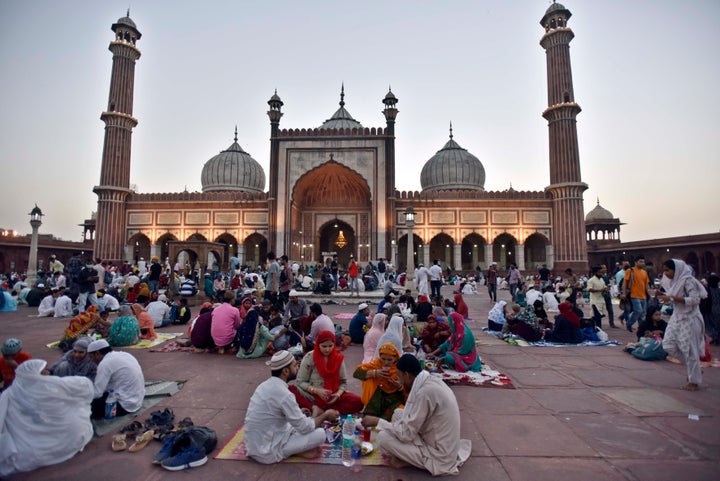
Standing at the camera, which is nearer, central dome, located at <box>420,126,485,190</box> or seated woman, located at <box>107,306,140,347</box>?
seated woman, located at <box>107,306,140,347</box>

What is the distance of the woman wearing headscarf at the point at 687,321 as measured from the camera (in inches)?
147

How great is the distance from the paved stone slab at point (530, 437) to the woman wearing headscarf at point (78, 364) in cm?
311

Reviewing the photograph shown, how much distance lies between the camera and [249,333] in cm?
509

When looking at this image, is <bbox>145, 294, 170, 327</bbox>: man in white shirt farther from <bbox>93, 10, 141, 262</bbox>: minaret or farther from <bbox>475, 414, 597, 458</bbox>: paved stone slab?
<bbox>93, 10, 141, 262</bbox>: minaret

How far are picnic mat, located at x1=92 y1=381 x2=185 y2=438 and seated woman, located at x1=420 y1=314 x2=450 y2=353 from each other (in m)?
2.88

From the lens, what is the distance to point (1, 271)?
24734 mm

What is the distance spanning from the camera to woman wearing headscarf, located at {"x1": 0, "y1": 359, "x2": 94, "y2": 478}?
A: 2.25 metres

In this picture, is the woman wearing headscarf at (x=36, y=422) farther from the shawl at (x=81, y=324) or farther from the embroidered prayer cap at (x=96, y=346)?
the shawl at (x=81, y=324)

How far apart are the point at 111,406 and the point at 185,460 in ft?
3.73

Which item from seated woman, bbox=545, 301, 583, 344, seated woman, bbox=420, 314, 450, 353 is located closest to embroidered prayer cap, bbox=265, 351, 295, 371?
seated woman, bbox=420, 314, 450, 353

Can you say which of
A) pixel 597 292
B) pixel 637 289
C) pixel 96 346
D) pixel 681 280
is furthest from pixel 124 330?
pixel 637 289

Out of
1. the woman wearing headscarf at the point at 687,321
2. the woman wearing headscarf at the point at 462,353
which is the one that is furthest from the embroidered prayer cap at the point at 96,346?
the woman wearing headscarf at the point at 687,321

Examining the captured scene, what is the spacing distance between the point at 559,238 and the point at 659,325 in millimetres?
19766

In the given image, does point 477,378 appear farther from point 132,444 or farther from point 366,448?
point 132,444
